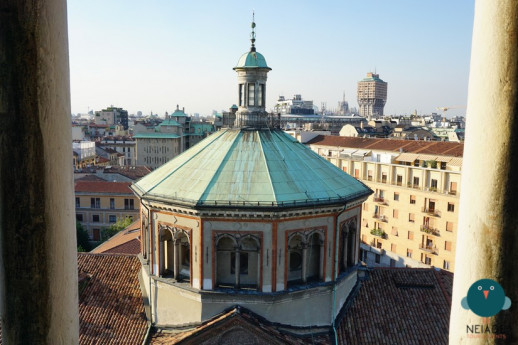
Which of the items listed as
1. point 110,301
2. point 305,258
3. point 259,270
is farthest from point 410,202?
point 110,301

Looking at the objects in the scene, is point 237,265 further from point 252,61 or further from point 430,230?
point 430,230

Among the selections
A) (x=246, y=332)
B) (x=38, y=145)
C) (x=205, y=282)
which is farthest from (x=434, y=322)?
(x=38, y=145)

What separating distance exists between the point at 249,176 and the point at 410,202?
31.0 metres

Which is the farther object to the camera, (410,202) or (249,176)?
(410,202)

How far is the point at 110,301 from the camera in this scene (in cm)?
1797

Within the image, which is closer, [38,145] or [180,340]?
[38,145]

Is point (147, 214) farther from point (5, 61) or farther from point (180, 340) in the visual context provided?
point (5, 61)

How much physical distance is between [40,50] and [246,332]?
13.7m

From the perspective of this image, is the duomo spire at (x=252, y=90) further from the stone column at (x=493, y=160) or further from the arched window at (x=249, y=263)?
the stone column at (x=493, y=160)

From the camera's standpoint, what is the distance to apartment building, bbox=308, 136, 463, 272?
4116 centimetres

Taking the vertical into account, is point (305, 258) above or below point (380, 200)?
above

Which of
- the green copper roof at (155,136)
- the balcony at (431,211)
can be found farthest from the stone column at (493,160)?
the green copper roof at (155,136)

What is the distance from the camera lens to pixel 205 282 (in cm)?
1636

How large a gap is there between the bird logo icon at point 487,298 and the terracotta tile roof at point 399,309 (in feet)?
47.1
